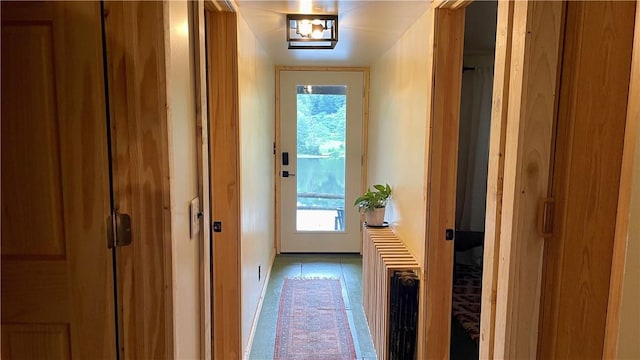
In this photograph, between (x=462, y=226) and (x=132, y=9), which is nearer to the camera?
(x=132, y=9)

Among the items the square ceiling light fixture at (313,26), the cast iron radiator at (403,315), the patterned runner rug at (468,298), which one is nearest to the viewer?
the cast iron radiator at (403,315)

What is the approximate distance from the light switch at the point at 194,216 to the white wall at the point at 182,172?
0.02m

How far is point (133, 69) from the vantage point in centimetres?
115

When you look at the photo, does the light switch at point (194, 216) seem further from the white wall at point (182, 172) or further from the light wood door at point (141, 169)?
the light wood door at point (141, 169)

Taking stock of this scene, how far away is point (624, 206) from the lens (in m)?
1.08

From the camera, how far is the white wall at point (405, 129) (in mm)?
2285

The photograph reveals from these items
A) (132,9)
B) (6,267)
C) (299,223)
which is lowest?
(299,223)

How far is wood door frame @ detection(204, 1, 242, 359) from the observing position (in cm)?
210

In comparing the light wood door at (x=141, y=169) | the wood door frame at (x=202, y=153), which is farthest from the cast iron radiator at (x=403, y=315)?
the light wood door at (x=141, y=169)

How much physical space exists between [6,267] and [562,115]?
1.55 m

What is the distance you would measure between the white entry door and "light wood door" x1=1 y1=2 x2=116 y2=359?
11.1 feet

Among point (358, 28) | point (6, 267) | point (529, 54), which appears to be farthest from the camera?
point (358, 28)

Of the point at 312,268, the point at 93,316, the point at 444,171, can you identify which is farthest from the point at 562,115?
the point at 312,268

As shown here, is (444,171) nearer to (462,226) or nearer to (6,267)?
(6,267)
